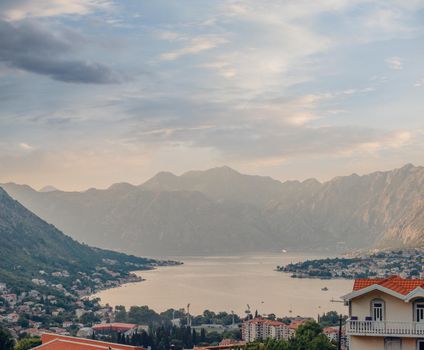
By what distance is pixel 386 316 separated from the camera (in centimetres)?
1608

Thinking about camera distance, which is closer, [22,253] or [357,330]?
[357,330]

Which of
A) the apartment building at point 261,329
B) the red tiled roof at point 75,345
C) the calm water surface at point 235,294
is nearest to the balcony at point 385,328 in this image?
the red tiled roof at point 75,345

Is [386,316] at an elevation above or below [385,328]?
above

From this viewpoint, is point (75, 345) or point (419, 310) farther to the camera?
point (75, 345)

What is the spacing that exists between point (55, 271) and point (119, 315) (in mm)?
67654

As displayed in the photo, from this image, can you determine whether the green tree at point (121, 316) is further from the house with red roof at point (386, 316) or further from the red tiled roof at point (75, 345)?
the house with red roof at point (386, 316)

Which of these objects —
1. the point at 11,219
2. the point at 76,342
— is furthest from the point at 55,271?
the point at 76,342

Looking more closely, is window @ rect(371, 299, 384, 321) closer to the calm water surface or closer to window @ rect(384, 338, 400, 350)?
window @ rect(384, 338, 400, 350)

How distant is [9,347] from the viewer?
5356 cm

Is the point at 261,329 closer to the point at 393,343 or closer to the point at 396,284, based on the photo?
the point at 396,284

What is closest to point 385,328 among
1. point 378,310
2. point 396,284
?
point 378,310

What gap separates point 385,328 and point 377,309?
1.46 ft

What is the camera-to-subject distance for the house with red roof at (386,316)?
1580cm

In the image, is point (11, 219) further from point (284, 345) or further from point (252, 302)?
point (284, 345)
